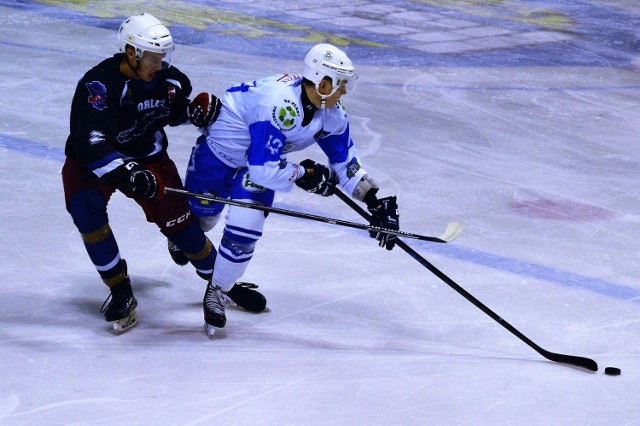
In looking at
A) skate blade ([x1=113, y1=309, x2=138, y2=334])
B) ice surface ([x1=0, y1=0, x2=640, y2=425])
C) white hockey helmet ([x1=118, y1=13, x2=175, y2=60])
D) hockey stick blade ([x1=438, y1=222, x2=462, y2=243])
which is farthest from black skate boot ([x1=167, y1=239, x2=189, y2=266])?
hockey stick blade ([x1=438, y1=222, x2=462, y2=243])

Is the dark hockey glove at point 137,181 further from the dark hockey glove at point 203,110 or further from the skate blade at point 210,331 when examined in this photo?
the skate blade at point 210,331

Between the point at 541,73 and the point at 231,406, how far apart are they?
5.22 metres

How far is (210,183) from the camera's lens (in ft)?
12.2

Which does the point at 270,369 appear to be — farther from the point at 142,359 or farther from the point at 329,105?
the point at 329,105

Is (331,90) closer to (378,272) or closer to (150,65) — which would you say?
(150,65)

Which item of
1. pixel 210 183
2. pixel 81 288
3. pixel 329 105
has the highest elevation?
pixel 329 105

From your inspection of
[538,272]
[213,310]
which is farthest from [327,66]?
[538,272]

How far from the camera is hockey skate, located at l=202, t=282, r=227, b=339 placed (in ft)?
11.6

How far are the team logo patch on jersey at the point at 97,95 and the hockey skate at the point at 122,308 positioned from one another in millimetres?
668

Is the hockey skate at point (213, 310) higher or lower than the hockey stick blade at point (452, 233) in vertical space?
lower

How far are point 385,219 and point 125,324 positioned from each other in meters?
1.00

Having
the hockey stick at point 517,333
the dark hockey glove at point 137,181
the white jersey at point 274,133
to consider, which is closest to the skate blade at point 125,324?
the dark hockey glove at point 137,181

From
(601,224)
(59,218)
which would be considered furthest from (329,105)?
(601,224)

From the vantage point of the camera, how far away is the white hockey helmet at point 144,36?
3314 mm
